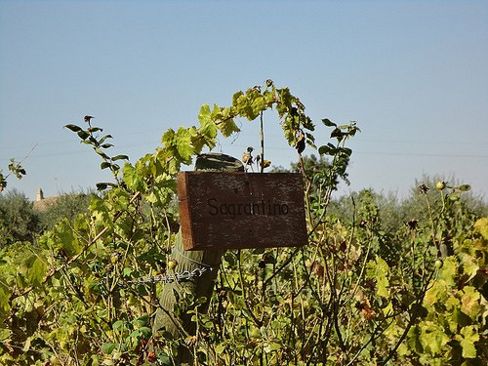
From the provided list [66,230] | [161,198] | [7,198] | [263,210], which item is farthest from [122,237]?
[7,198]

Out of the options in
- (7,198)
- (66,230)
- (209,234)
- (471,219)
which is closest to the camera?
(209,234)

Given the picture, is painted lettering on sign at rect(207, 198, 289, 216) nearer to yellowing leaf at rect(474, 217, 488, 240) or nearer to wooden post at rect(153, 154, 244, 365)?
wooden post at rect(153, 154, 244, 365)

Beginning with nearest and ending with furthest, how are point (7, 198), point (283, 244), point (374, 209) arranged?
point (283, 244)
point (374, 209)
point (7, 198)

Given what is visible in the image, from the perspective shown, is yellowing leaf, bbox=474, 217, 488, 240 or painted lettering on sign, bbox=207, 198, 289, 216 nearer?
painted lettering on sign, bbox=207, 198, 289, 216

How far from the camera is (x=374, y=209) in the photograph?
8430mm

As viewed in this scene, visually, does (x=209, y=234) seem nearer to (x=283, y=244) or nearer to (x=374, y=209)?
(x=283, y=244)

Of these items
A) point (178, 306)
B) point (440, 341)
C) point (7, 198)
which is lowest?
point (440, 341)

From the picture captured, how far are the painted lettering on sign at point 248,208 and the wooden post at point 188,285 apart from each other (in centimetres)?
28

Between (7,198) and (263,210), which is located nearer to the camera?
(263,210)

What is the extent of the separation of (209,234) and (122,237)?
863mm

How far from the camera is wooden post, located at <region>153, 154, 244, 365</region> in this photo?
2793 millimetres

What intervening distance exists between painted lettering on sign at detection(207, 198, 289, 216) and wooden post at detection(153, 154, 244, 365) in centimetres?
28

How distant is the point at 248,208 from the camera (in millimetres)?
2561

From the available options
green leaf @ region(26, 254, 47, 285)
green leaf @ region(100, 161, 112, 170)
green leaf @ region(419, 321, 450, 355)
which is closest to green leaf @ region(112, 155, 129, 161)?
green leaf @ region(100, 161, 112, 170)
